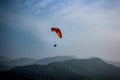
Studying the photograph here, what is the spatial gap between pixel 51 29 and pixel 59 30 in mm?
2813

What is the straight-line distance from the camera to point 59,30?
154 ft

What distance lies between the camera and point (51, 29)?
4591cm
